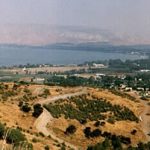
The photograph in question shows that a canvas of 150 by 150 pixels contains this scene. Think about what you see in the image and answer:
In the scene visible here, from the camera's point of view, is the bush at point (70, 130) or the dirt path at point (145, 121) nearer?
the bush at point (70, 130)

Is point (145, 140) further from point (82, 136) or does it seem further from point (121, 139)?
point (82, 136)

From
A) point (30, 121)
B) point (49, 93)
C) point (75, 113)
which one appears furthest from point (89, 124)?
point (49, 93)

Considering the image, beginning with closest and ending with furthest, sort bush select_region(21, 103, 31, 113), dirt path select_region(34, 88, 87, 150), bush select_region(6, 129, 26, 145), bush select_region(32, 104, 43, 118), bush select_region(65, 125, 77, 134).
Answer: bush select_region(6, 129, 26, 145)
dirt path select_region(34, 88, 87, 150)
bush select_region(65, 125, 77, 134)
bush select_region(32, 104, 43, 118)
bush select_region(21, 103, 31, 113)

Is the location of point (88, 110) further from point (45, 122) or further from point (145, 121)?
point (45, 122)

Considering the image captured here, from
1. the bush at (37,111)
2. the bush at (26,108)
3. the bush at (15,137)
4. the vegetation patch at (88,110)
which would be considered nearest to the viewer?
the bush at (15,137)

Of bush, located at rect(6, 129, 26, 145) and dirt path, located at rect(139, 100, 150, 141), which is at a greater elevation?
bush, located at rect(6, 129, 26, 145)

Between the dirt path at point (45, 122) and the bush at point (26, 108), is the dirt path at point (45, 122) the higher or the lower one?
the lower one

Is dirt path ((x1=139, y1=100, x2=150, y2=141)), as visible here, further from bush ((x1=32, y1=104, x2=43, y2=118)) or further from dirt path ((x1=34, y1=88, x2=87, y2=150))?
bush ((x1=32, y1=104, x2=43, y2=118))

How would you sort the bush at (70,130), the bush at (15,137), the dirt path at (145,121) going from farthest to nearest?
the dirt path at (145,121)
the bush at (70,130)
the bush at (15,137)

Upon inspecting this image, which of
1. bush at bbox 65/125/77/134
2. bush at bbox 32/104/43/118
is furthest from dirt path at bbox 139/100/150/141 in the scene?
bush at bbox 32/104/43/118

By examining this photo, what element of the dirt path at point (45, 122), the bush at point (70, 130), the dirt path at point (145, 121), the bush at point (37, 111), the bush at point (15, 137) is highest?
the bush at point (15, 137)

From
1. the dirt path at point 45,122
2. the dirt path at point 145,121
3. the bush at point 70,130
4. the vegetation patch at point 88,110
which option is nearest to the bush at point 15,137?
the dirt path at point 45,122

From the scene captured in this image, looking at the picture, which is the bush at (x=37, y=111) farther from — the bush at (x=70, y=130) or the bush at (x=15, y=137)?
the bush at (x=15, y=137)
